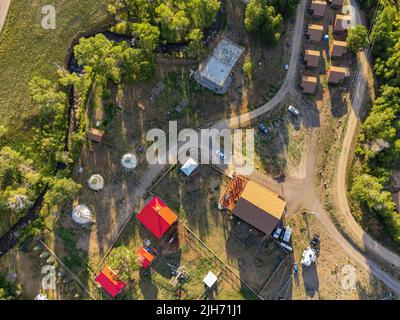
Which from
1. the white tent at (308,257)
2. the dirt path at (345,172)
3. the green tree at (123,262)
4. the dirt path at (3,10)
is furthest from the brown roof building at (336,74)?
the dirt path at (3,10)

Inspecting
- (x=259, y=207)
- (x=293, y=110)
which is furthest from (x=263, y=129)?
(x=259, y=207)

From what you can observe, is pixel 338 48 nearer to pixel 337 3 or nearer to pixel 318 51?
pixel 318 51

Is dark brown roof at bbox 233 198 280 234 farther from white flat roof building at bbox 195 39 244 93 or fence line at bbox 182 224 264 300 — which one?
white flat roof building at bbox 195 39 244 93

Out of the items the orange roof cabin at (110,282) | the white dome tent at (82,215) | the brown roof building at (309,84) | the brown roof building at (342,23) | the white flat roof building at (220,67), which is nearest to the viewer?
the orange roof cabin at (110,282)

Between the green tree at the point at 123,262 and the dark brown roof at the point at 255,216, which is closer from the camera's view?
the green tree at the point at 123,262

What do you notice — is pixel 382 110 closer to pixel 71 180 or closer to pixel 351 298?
pixel 351 298

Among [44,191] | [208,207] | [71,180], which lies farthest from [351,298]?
[44,191]

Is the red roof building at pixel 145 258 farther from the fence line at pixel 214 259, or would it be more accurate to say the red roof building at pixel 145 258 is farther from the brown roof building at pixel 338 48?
the brown roof building at pixel 338 48

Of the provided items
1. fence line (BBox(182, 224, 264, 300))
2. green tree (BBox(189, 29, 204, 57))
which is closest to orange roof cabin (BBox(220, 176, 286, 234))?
fence line (BBox(182, 224, 264, 300))
